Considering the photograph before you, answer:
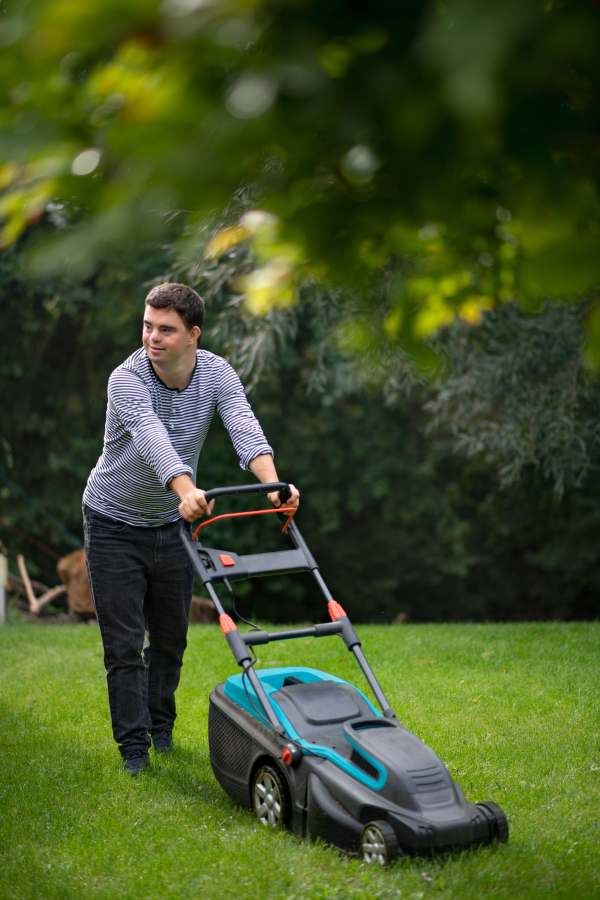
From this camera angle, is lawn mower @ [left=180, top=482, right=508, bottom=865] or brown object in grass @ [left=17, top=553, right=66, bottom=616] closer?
lawn mower @ [left=180, top=482, right=508, bottom=865]

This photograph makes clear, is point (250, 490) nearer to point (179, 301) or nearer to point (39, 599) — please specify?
point (179, 301)

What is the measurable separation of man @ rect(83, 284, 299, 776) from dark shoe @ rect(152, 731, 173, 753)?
0.20 metres

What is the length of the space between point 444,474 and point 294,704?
1096 centimetres

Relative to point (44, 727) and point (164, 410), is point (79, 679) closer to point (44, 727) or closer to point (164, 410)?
point (44, 727)

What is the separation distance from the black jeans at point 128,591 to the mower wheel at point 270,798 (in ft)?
2.46

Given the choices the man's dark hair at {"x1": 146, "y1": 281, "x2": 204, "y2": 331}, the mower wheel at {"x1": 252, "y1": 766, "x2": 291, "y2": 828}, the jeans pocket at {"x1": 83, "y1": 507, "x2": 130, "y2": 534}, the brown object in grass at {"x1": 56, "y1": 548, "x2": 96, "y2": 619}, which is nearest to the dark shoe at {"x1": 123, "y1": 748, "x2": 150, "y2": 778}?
the mower wheel at {"x1": 252, "y1": 766, "x2": 291, "y2": 828}

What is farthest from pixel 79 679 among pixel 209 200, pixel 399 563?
pixel 399 563

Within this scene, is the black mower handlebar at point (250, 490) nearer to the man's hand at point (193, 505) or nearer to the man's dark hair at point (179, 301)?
the man's hand at point (193, 505)

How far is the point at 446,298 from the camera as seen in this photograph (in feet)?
7.45

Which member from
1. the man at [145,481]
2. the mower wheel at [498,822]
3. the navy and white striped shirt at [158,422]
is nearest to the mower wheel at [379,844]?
the mower wheel at [498,822]

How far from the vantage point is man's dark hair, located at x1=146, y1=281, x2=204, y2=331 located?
3.22 m

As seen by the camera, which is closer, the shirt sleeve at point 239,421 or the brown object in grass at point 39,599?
the shirt sleeve at point 239,421

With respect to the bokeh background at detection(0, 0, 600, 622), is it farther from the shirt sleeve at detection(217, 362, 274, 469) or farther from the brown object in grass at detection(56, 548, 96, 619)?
the brown object in grass at detection(56, 548, 96, 619)

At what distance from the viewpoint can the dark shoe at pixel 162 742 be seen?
3.70 m
